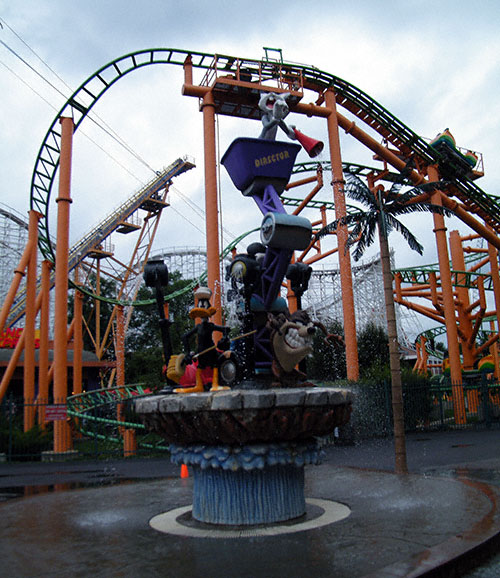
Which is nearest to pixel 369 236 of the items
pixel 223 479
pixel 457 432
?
pixel 223 479

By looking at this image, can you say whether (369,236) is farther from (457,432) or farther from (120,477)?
(457,432)

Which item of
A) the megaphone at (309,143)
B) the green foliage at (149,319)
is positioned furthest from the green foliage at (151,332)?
the megaphone at (309,143)

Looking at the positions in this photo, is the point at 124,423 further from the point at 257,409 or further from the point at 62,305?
the point at 257,409

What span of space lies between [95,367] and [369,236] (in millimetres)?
23483

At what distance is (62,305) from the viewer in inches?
594

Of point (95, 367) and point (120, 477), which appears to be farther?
point (95, 367)

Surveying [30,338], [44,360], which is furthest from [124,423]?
[44,360]

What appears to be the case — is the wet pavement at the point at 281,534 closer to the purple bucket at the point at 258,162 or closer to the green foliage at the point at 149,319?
the purple bucket at the point at 258,162

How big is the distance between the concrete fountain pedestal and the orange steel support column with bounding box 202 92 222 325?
7377 millimetres

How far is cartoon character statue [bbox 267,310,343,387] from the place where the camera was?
19.2ft

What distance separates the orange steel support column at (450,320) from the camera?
1923cm

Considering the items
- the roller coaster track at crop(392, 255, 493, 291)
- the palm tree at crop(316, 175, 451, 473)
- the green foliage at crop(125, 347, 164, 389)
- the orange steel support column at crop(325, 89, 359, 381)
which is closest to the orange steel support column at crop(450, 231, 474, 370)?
the roller coaster track at crop(392, 255, 493, 291)

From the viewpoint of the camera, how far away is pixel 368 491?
6.79 m

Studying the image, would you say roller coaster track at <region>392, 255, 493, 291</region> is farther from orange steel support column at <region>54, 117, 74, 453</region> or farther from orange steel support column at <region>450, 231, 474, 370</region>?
orange steel support column at <region>54, 117, 74, 453</region>
